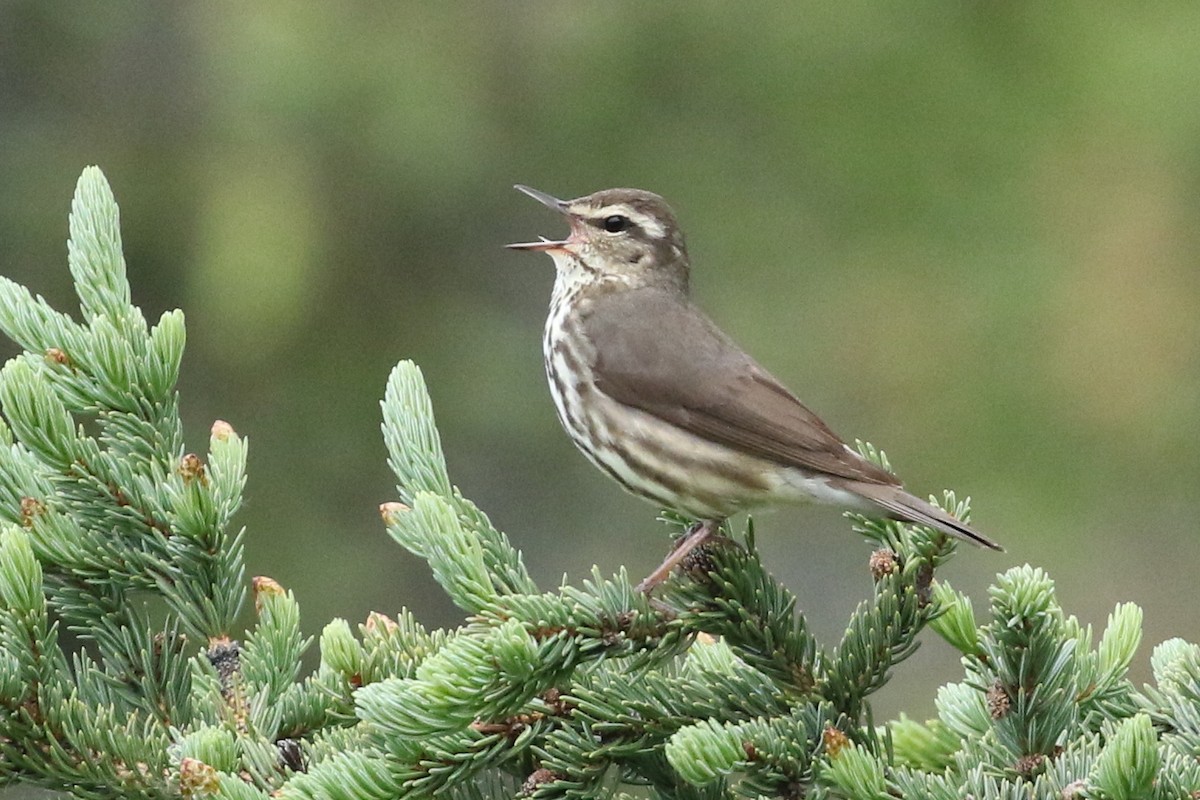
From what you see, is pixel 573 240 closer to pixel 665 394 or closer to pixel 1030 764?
pixel 665 394

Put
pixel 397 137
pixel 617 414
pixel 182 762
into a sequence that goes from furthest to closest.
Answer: pixel 397 137 < pixel 617 414 < pixel 182 762

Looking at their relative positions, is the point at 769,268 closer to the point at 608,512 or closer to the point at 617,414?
the point at 608,512

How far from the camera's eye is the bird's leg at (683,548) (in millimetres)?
2980

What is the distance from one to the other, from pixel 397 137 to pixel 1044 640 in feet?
15.5

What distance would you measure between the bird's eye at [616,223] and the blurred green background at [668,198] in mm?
1755

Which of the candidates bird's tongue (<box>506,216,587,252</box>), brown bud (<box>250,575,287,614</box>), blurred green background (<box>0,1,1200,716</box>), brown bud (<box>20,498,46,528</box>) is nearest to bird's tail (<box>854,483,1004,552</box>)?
brown bud (<box>250,575,287,614</box>)

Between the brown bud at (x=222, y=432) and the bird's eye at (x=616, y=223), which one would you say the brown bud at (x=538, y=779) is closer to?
the brown bud at (x=222, y=432)

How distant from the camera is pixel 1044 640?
2395mm

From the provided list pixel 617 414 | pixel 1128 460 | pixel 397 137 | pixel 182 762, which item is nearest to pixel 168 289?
pixel 397 137

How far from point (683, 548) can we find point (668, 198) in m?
4.16

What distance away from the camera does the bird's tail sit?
2814 millimetres

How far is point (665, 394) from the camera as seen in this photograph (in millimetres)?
4457

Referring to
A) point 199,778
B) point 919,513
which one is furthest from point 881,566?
point 199,778

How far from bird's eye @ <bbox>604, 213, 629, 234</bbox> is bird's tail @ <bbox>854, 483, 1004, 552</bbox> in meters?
1.87
